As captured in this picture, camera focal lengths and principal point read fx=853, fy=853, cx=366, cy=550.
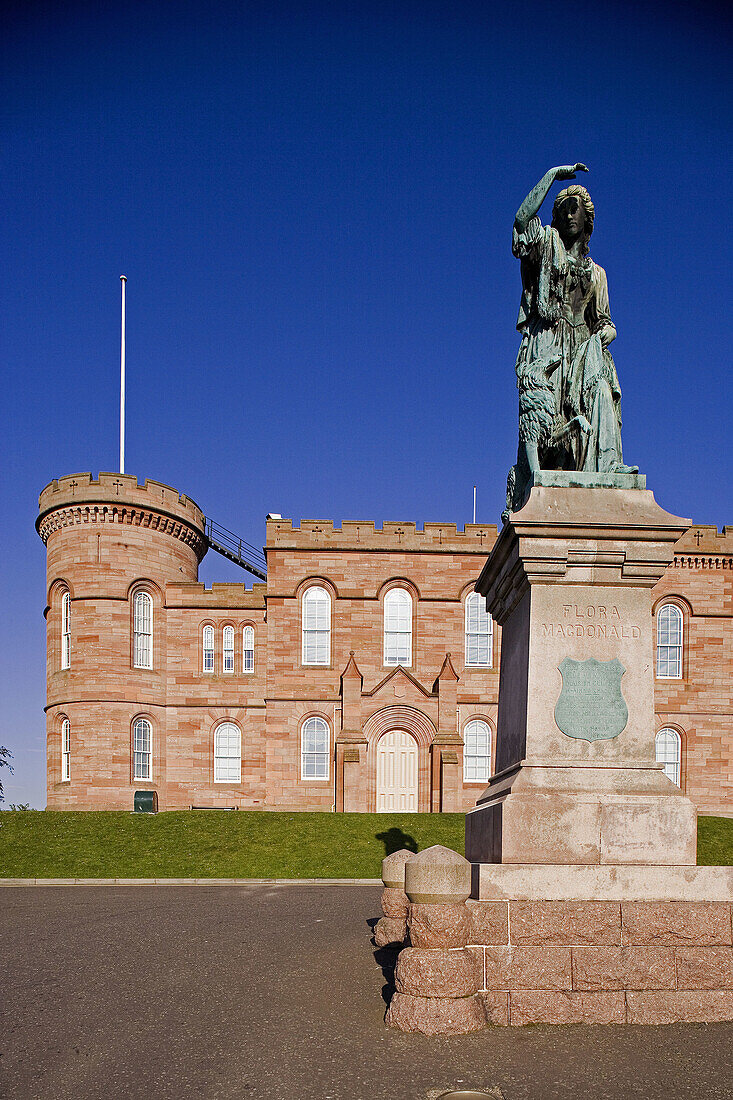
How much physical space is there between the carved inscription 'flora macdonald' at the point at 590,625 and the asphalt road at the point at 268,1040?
8.67 ft

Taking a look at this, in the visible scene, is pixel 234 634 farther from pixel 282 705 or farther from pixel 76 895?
pixel 76 895

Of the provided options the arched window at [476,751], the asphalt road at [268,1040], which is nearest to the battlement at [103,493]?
the arched window at [476,751]

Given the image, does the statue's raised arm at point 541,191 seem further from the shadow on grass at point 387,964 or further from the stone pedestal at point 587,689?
the shadow on grass at point 387,964

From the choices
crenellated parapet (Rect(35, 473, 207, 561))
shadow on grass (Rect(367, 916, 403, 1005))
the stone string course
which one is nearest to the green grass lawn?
shadow on grass (Rect(367, 916, 403, 1005))

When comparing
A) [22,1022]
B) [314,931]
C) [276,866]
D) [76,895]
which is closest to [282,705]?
[276,866]

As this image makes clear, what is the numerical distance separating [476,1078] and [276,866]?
1566 centimetres

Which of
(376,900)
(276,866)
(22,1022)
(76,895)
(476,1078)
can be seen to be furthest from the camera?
(276,866)

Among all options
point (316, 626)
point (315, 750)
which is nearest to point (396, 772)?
point (315, 750)

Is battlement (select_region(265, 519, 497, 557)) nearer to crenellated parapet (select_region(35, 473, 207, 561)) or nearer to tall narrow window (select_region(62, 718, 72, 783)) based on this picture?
crenellated parapet (select_region(35, 473, 207, 561))

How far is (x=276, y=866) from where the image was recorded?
19.5 m

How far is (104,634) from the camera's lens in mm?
32969

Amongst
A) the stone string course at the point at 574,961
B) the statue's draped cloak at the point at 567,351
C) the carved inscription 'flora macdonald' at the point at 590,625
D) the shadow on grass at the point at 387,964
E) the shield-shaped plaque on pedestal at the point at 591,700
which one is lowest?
the shadow on grass at the point at 387,964

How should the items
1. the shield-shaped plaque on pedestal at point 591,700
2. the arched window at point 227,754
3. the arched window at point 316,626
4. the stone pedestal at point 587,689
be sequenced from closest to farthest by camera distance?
1. the stone pedestal at point 587,689
2. the shield-shaped plaque on pedestal at point 591,700
3. the arched window at point 316,626
4. the arched window at point 227,754

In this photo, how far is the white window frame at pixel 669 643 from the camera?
34031 millimetres
